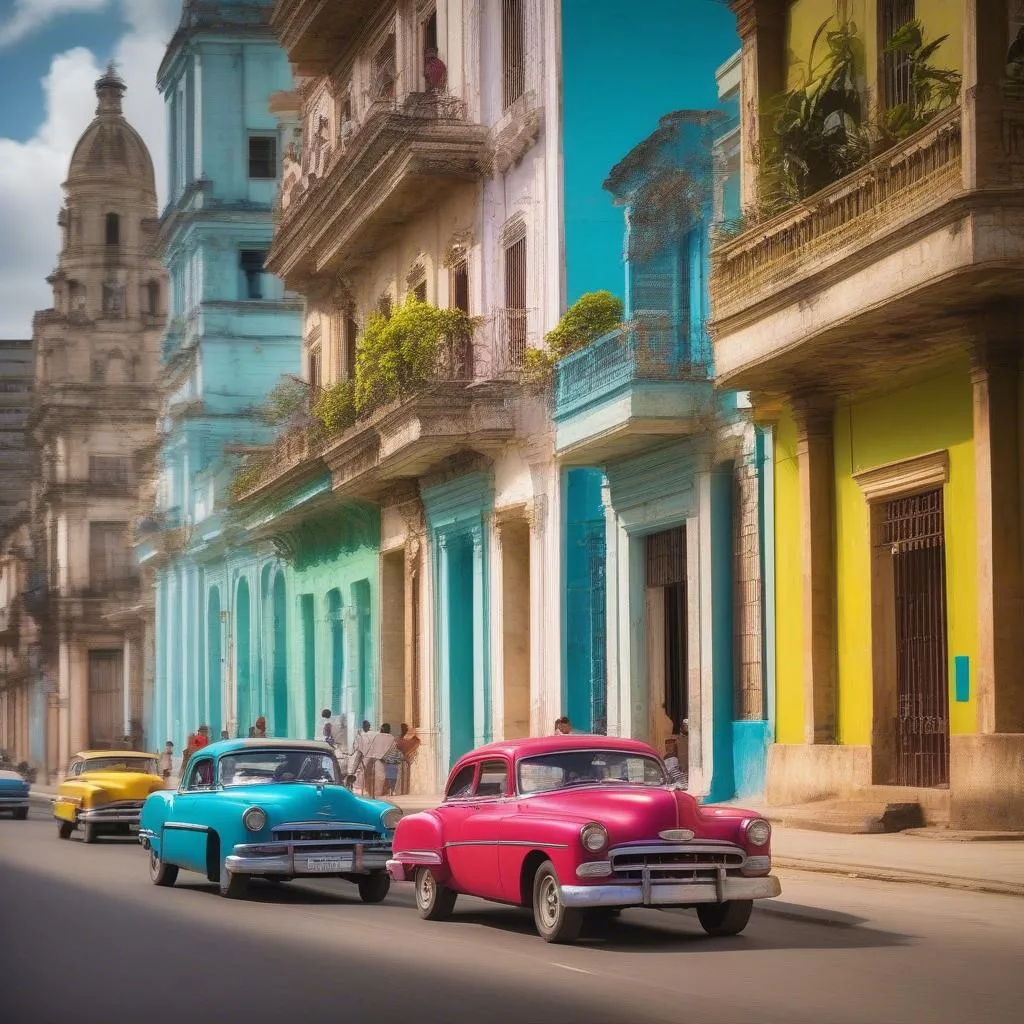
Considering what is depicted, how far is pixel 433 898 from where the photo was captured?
14.9m

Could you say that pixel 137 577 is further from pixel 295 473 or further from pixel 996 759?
pixel 996 759

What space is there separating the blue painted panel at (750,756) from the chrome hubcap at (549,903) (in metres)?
11.7

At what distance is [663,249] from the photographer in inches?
1092

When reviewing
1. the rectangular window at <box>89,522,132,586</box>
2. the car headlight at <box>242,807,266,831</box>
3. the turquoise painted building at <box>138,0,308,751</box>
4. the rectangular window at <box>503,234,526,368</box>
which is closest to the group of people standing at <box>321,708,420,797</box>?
the rectangular window at <box>503,234,526,368</box>

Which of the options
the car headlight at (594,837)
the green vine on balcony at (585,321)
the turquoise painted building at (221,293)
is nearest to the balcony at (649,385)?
the green vine on balcony at (585,321)

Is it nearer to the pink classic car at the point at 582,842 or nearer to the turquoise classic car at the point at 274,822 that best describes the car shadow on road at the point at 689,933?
the pink classic car at the point at 582,842

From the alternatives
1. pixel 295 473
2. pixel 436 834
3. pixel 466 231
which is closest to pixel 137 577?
pixel 295 473

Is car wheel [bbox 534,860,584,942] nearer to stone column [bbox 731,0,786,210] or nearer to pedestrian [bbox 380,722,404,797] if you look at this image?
stone column [bbox 731,0,786,210]

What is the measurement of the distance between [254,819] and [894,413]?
888 cm

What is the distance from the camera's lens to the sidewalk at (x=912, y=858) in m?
15.9

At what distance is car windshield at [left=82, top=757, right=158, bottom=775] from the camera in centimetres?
2730

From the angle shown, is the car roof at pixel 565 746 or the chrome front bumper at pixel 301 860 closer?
the car roof at pixel 565 746

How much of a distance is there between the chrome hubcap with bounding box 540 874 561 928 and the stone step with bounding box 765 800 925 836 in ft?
26.6

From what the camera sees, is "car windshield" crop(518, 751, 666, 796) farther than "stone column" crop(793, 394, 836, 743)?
No
